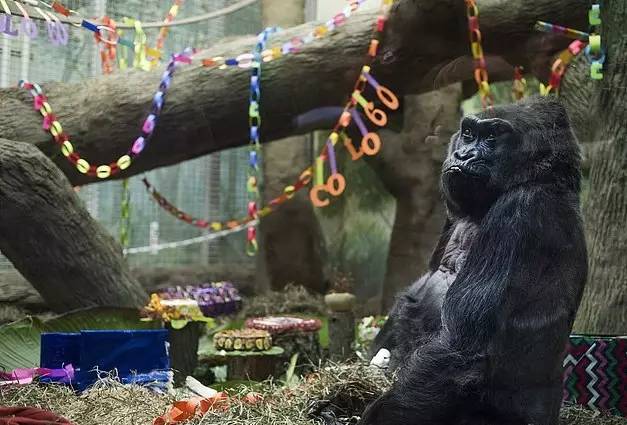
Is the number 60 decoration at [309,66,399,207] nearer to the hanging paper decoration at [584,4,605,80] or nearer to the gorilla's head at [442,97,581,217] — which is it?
the hanging paper decoration at [584,4,605,80]

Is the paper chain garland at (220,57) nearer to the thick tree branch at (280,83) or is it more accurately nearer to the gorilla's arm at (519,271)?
the thick tree branch at (280,83)

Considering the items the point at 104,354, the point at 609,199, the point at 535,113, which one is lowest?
the point at 104,354

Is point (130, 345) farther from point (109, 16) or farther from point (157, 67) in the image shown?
point (157, 67)

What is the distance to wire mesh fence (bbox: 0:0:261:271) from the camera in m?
3.25

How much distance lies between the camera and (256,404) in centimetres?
211

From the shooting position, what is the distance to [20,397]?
7.38 feet

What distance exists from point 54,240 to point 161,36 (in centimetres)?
115

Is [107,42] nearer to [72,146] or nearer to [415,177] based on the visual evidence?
[72,146]

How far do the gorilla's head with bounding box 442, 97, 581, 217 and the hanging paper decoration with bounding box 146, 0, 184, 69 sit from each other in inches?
85.4

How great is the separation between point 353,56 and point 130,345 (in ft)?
6.88

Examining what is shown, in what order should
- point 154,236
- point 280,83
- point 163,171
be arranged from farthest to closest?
point 154,236, point 163,171, point 280,83

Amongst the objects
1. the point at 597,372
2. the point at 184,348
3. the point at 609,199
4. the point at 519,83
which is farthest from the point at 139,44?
the point at 597,372

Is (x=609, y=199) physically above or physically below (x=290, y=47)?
below

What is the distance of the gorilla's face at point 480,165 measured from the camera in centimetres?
169
